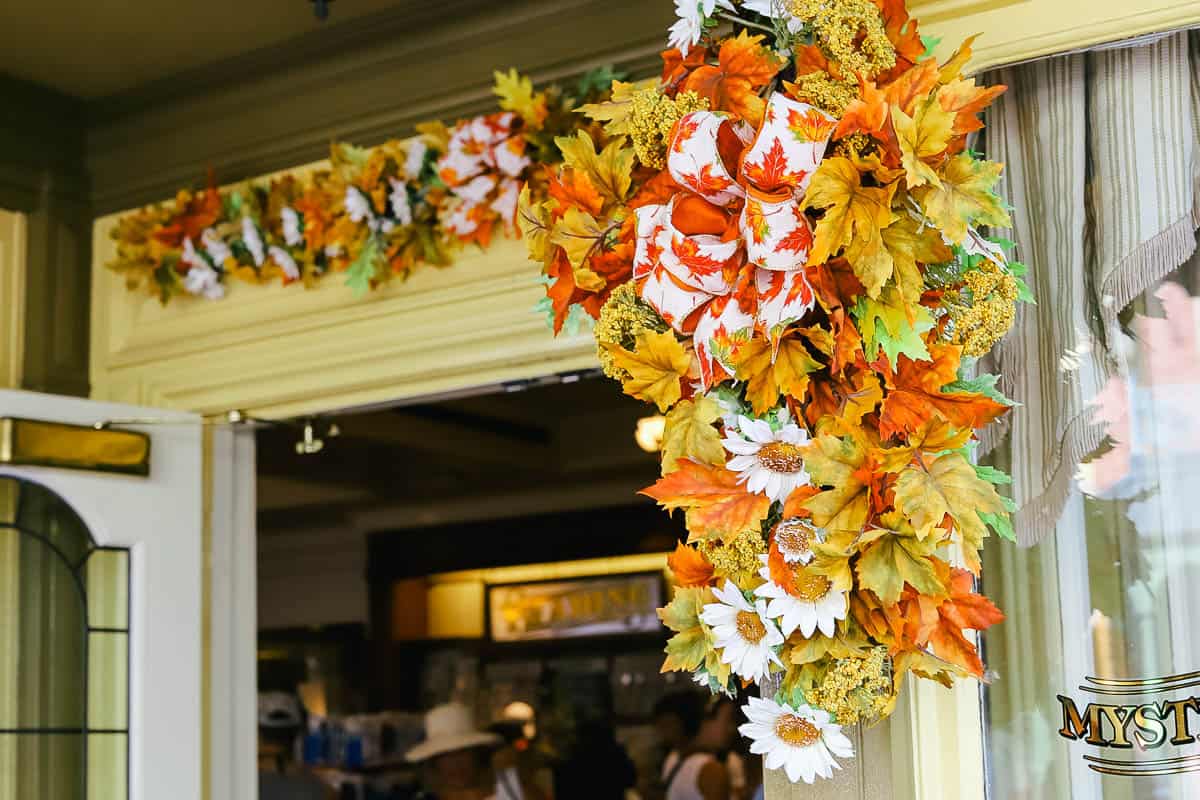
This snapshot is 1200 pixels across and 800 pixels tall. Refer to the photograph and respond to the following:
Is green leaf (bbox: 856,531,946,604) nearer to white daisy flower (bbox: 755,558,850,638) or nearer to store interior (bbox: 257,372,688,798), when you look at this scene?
white daisy flower (bbox: 755,558,850,638)

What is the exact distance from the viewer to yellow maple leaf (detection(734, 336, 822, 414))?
1.63 meters

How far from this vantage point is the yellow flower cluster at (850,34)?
1.67 m

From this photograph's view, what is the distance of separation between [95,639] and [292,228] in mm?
950

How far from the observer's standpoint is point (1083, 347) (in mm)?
1866

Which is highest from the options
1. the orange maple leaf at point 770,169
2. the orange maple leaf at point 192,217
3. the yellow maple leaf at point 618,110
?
the orange maple leaf at point 192,217

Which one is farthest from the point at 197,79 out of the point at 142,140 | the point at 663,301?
the point at 663,301

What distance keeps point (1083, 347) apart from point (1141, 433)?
0.45 feet

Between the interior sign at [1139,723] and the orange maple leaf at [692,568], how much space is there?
52 centimetres

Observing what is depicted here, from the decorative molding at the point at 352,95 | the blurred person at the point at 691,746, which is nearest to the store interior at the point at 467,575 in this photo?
Answer: the blurred person at the point at 691,746

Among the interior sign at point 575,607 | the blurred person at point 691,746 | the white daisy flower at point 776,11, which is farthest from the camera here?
the interior sign at point 575,607

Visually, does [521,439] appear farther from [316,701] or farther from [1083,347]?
[1083,347]

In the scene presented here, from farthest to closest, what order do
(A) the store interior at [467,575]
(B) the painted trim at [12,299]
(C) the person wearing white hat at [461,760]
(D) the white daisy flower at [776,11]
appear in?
1. (A) the store interior at [467,575]
2. (C) the person wearing white hat at [461,760]
3. (B) the painted trim at [12,299]
4. (D) the white daisy flower at [776,11]

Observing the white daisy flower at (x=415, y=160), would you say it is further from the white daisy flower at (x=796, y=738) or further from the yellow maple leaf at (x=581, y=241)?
the white daisy flower at (x=796, y=738)

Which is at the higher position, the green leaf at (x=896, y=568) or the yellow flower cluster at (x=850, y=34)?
the yellow flower cluster at (x=850, y=34)
